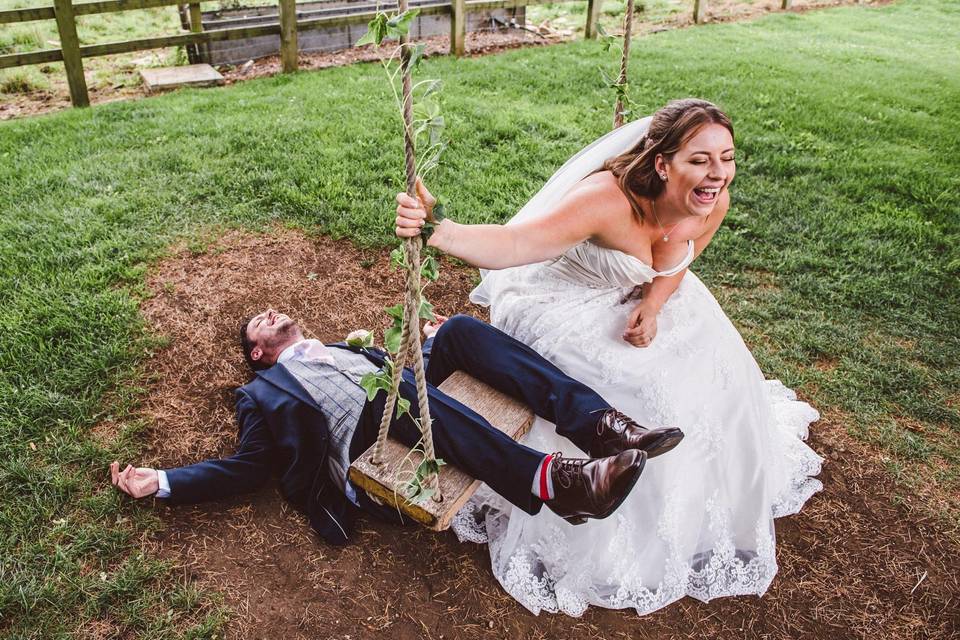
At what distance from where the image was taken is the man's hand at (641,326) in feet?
10.0

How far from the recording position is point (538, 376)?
299 centimetres

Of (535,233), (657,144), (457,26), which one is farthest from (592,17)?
(535,233)

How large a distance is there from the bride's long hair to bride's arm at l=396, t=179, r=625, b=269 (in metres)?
0.13

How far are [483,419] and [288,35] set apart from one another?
8.00 m

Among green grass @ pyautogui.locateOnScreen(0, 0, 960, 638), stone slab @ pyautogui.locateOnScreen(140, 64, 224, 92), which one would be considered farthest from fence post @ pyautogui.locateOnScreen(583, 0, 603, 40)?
stone slab @ pyautogui.locateOnScreen(140, 64, 224, 92)

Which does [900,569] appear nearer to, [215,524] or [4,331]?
[215,524]

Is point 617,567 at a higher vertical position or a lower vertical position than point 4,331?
lower

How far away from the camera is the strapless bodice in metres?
3.06

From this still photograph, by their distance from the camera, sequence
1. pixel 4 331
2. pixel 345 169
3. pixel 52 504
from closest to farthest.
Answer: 1. pixel 52 504
2. pixel 4 331
3. pixel 345 169

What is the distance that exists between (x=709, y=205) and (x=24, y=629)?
11.0ft

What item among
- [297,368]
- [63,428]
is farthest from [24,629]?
[297,368]

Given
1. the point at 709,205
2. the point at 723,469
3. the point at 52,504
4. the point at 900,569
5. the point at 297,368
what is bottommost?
the point at 900,569

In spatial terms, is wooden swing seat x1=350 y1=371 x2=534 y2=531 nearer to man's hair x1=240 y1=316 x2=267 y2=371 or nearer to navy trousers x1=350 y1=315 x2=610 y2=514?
navy trousers x1=350 y1=315 x2=610 y2=514

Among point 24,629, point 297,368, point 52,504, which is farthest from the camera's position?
point 297,368
